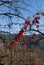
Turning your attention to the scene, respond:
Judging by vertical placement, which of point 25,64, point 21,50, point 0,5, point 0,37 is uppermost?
point 0,5

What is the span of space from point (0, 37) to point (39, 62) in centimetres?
566

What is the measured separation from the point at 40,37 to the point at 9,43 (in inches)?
119

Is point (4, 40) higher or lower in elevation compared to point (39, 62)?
A: higher

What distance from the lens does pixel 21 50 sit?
20266 millimetres

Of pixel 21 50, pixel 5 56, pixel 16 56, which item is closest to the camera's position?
pixel 21 50

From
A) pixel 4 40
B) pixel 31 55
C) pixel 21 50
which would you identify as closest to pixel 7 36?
pixel 4 40

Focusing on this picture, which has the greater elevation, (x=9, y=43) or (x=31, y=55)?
(x=9, y=43)

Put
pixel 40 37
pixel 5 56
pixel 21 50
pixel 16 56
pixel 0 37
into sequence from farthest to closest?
pixel 5 56
pixel 16 56
pixel 21 50
pixel 0 37
pixel 40 37

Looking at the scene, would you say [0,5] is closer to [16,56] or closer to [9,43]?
[9,43]

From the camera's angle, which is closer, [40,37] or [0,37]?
[40,37]

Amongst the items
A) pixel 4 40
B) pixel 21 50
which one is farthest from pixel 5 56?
pixel 4 40

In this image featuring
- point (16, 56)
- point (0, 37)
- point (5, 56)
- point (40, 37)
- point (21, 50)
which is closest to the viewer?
point (40, 37)

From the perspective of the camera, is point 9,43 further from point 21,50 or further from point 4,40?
point 21,50

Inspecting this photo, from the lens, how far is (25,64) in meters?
22.8
